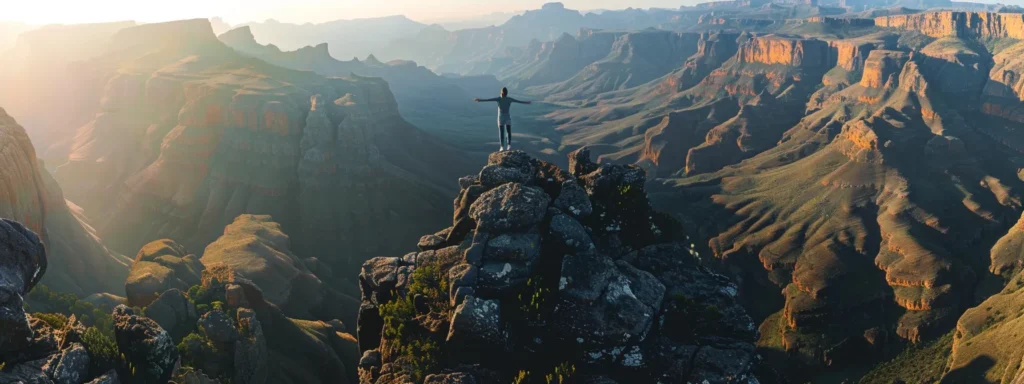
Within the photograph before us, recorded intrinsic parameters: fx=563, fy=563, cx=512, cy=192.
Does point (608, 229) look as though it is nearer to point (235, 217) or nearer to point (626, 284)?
point (626, 284)

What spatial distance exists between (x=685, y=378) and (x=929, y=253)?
105320 millimetres

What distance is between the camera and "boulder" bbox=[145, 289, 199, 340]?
41.7m

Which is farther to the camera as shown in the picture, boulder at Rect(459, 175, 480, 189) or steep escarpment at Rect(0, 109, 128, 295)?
steep escarpment at Rect(0, 109, 128, 295)

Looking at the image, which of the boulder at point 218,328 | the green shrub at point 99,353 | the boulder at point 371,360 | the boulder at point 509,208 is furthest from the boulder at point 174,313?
the boulder at point 509,208

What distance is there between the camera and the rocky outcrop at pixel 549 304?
2275 cm

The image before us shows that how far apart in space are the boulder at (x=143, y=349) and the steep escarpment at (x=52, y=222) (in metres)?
41.8

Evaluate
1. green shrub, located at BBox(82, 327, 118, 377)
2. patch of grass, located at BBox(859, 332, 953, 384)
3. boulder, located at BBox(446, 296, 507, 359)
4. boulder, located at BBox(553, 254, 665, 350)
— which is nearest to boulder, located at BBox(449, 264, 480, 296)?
boulder, located at BBox(446, 296, 507, 359)

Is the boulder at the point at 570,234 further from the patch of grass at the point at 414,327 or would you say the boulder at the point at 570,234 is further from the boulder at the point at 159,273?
the boulder at the point at 159,273

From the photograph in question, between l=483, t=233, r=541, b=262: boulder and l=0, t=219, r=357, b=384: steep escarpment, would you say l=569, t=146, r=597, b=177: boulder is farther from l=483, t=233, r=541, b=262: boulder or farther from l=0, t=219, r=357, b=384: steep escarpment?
l=0, t=219, r=357, b=384: steep escarpment

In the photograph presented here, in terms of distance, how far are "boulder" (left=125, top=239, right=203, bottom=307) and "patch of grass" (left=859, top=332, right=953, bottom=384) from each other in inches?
3250

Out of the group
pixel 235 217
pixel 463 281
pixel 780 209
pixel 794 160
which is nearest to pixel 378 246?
pixel 235 217

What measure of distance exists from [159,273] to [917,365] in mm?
92256

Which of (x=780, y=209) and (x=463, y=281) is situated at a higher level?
(x=463, y=281)

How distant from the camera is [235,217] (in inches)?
3989
